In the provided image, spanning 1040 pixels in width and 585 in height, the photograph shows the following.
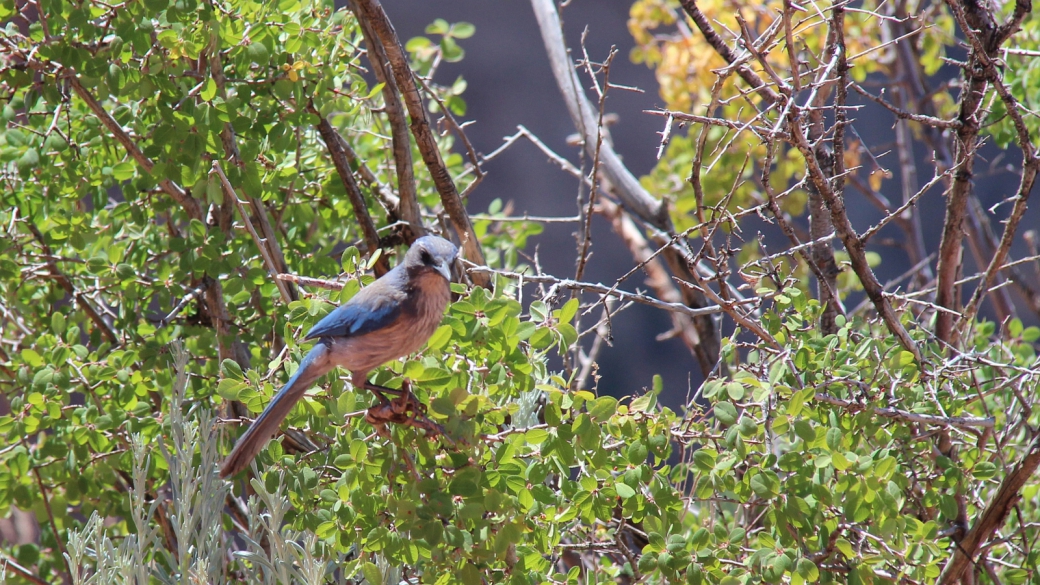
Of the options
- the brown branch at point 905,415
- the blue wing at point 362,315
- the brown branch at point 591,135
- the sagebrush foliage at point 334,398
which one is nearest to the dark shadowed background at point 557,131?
the brown branch at point 591,135

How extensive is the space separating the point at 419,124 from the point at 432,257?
32.4 inches

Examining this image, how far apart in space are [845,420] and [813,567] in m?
0.34

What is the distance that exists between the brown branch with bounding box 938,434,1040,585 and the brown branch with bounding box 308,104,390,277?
1574 mm

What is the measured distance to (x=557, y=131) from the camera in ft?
17.5

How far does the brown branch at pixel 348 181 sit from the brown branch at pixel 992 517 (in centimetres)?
157

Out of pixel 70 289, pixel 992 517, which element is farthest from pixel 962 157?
pixel 70 289

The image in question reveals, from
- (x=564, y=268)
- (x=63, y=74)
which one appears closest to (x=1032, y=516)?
(x=63, y=74)

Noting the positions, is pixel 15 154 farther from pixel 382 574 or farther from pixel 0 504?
pixel 382 574

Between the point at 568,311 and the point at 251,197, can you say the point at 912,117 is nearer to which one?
the point at 568,311

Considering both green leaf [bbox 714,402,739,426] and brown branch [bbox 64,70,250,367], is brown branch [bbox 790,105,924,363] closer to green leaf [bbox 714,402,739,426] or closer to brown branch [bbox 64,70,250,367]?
green leaf [bbox 714,402,739,426]

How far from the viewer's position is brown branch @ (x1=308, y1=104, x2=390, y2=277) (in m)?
2.34

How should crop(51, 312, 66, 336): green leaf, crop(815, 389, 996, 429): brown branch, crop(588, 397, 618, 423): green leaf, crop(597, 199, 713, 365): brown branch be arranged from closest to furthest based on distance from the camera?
1. crop(588, 397, 618, 423): green leaf
2. crop(815, 389, 996, 429): brown branch
3. crop(51, 312, 66, 336): green leaf
4. crop(597, 199, 713, 365): brown branch

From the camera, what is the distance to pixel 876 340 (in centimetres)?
182

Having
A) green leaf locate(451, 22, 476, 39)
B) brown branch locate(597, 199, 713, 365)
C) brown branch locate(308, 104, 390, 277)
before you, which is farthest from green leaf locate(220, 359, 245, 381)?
brown branch locate(597, 199, 713, 365)
